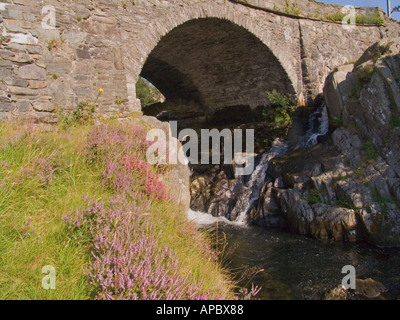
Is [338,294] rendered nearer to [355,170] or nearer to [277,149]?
[355,170]

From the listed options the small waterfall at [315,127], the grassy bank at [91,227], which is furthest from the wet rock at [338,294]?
the small waterfall at [315,127]

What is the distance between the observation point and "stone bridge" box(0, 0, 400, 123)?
5.96 metres

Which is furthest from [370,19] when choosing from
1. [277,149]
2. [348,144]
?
[348,144]

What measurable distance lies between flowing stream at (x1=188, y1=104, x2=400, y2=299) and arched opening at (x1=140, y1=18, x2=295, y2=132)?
7.18 meters

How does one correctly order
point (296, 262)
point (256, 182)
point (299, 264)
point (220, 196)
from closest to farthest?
point (299, 264)
point (296, 262)
point (256, 182)
point (220, 196)

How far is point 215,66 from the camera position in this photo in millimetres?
14914

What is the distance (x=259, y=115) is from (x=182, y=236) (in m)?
12.0

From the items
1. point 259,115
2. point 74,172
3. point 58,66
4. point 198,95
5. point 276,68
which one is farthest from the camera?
point 198,95

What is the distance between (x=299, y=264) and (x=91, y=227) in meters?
4.82

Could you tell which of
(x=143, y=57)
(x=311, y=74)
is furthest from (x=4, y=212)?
(x=311, y=74)

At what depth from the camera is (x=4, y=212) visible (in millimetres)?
3191

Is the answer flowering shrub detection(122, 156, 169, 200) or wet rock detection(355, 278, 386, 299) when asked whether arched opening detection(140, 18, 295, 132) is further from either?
wet rock detection(355, 278, 386, 299)

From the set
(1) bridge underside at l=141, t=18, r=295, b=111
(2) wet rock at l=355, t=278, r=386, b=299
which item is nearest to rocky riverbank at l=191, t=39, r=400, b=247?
(2) wet rock at l=355, t=278, r=386, b=299
